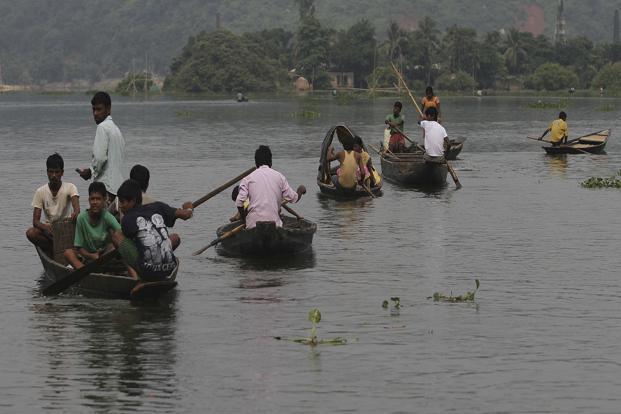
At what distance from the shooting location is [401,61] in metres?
168

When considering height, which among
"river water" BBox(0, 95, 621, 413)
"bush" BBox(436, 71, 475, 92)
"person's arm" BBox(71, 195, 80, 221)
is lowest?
"bush" BBox(436, 71, 475, 92)


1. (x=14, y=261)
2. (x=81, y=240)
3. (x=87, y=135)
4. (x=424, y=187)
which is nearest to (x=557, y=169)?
(x=424, y=187)

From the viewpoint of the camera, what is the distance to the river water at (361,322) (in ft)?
33.8

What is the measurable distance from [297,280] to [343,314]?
2.30 meters

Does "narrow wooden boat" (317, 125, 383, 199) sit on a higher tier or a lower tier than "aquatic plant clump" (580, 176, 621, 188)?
higher

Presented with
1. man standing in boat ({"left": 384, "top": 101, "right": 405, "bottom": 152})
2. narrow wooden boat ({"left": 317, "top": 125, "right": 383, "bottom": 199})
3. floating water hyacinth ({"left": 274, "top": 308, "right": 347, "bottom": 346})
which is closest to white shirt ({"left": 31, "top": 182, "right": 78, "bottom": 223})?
floating water hyacinth ({"left": 274, "top": 308, "right": 347, "bottom": 346})

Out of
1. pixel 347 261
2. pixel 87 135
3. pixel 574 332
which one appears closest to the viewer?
pixel 574 332

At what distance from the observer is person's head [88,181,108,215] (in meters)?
13.6

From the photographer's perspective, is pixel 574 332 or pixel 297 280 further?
pixel 297 280

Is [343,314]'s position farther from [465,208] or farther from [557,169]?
[557,169]

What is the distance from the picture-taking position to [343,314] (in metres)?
13.5

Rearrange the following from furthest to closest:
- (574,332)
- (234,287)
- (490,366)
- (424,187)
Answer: (424,187)
(234,287)
(574,332)
(490,366)

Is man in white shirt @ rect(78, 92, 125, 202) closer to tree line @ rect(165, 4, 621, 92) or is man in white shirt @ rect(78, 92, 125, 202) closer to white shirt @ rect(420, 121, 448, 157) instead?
white shirt @ rect(420, 121, 448, 157)

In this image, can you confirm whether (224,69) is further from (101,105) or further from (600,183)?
(101,105)
